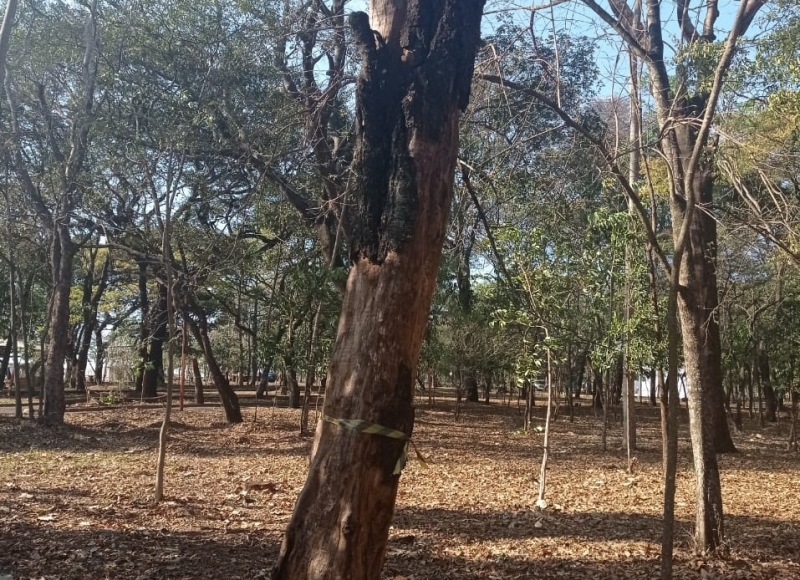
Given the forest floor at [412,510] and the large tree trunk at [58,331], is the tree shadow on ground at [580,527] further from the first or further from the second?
the large tree trunk at [58,331]

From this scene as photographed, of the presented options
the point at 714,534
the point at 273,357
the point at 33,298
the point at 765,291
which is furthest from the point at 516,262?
the point at 33,298

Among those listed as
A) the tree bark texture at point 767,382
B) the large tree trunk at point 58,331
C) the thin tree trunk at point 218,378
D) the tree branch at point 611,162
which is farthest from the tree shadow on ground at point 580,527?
the tree bark texture at point 767,382

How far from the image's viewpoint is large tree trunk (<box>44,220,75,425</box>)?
45.7 feet

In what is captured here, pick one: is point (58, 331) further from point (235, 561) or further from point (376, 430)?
point (376, 430)

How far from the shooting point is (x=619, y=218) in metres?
8.16

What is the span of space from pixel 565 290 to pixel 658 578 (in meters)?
3.94

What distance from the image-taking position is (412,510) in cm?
738

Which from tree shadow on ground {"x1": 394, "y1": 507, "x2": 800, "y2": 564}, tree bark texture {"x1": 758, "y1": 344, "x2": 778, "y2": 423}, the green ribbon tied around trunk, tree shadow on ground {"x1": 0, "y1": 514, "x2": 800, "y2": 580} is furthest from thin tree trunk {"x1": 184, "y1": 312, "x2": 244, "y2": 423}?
the green ribbon tied around trunk

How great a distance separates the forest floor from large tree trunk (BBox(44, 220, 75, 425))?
0.47m

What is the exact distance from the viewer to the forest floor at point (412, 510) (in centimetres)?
538

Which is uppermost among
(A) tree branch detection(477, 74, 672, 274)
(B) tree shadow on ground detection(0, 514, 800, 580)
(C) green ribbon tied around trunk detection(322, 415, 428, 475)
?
(A) tree branch detection(477, 74, 672, 274)

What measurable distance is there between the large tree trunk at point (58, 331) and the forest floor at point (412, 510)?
0.47 m

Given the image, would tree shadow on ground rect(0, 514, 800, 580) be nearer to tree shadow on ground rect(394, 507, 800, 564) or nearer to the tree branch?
tree shadow on ground rect(394, 507, 800, 564)

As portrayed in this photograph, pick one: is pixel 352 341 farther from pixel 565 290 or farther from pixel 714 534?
pixel 565 290
